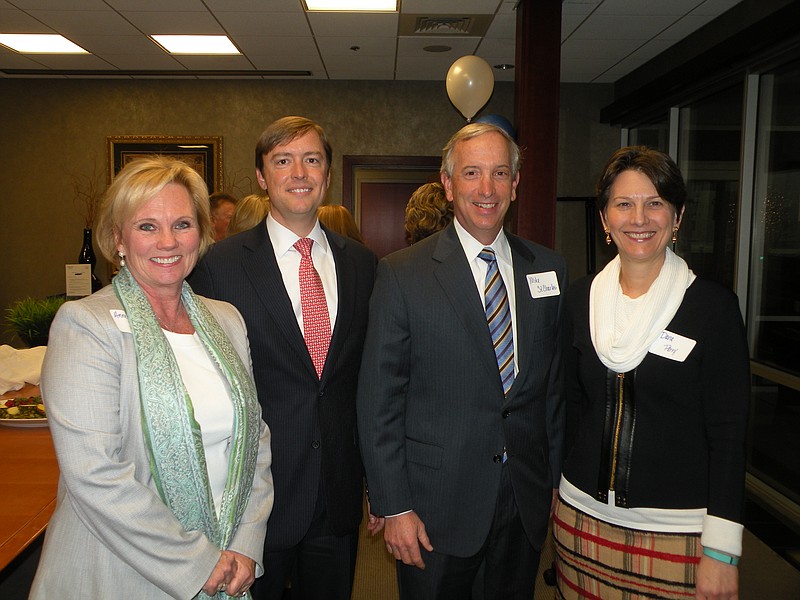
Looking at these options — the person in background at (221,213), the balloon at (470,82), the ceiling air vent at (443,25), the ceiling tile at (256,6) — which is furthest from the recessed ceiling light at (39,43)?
the balloon at (470,82)

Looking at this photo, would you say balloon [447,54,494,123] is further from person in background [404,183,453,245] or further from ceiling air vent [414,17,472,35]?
person in background [404,183,453,245]

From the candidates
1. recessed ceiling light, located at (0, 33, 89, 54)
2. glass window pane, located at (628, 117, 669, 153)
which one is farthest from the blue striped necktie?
recessed ceiling light, located at (0, 33, 89, 54)

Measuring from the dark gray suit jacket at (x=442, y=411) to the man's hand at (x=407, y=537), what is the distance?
0.02 metres

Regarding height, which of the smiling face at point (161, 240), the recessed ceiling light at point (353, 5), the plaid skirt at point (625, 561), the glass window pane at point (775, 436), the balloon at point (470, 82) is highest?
the recessed ceiling light at point (353, 5)

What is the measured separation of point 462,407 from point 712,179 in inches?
172

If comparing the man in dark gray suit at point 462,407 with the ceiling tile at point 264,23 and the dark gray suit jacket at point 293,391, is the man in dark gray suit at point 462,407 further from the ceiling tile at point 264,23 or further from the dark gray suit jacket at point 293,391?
the ceiling tile at point 264,23

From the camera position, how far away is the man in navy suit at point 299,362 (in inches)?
73.0

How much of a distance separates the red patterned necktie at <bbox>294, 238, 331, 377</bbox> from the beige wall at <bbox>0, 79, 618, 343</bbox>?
16.5 ft

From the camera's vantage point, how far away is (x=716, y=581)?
61.1 inches

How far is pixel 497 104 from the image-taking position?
22.9 feet

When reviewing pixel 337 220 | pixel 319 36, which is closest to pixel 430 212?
pixel 337 220

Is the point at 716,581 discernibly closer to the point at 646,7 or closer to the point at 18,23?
the point at 646,7

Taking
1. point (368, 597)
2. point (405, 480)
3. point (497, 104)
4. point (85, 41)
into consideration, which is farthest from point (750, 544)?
point (85, 41)

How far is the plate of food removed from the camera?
2395 mm
